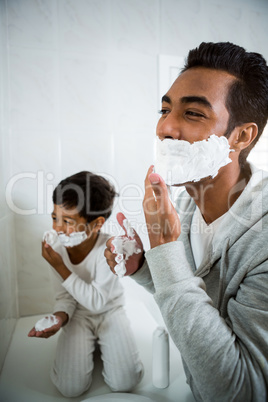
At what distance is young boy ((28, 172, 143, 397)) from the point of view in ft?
2.52

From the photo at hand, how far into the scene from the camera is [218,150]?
0.60 meters

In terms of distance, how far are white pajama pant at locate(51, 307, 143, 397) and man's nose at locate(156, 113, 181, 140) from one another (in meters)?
0.59

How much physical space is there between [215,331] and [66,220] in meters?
0.53

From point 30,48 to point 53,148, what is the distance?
0.92ft

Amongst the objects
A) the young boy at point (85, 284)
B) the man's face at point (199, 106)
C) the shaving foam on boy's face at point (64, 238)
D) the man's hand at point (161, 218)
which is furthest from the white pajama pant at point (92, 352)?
the man's face at point (199, 106)

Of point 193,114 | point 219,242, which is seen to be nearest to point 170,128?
point 193,114

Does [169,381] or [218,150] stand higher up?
[218,150]

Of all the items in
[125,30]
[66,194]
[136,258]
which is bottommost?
[136,258]

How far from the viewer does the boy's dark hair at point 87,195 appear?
82 centimetres

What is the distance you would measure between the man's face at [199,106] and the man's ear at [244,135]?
4cm

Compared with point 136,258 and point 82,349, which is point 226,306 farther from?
point 82,349

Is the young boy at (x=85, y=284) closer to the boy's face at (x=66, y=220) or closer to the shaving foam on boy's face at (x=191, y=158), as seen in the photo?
the boy's face at (x=66, y=220)

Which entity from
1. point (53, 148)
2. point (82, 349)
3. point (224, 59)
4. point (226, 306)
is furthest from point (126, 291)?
point (224, 59)

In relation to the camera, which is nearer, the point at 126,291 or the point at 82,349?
the point at 82,349
